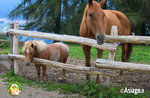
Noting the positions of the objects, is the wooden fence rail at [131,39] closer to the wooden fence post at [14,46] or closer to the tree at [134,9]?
the wooden fence post at [14,46]

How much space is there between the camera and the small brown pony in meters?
3.90

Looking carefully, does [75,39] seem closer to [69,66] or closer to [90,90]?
[69,66]

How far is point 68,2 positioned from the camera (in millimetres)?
16266

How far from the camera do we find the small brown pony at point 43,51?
3.90 meters

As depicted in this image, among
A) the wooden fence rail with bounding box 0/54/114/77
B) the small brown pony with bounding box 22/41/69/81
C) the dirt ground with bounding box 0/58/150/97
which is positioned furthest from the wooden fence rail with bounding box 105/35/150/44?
the small brown pony with bounding box 22/41/69/81

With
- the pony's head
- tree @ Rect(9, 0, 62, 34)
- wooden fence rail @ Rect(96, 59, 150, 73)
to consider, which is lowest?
wooden fence rail @ Rect(96, 59, 150, 73)

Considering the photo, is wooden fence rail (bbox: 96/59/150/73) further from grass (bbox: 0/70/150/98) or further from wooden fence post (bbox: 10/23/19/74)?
wooden fence post (bbox: 10/23/19/74)

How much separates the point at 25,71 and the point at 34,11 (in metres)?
12.5

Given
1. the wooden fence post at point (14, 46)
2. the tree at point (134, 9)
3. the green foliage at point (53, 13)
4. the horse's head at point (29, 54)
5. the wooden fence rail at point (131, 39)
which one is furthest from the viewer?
the green foliage at point (53, 13)

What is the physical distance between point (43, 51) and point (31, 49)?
475 millimetres

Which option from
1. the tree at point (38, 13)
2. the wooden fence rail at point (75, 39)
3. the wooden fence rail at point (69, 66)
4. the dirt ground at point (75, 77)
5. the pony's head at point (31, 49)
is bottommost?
the dirt ground at point (75, 77)

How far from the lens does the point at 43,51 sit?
4.34m

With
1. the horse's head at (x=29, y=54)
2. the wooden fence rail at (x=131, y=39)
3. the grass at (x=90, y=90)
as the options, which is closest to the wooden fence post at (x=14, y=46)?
the grass at (x=90, y=90)

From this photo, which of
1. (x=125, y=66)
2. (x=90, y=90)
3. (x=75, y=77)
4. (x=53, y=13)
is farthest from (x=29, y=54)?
(x=53, y=13)
